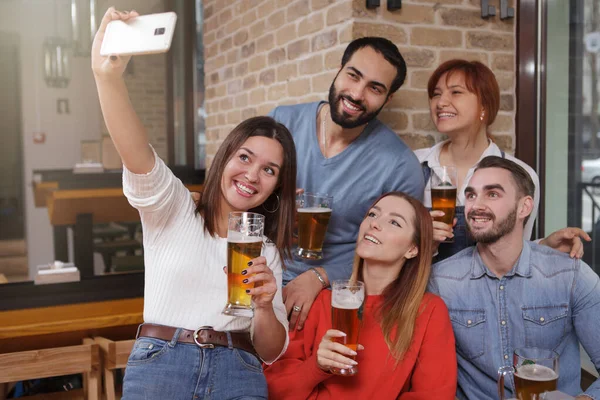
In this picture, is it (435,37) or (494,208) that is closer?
(494,208)

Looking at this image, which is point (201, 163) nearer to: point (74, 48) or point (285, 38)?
point (74, 48)

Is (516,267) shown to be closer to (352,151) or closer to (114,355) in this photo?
(352,151)

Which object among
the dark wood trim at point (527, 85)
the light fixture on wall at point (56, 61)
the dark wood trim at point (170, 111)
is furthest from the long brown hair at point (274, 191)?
the light fixture on wall at point (56, 61)

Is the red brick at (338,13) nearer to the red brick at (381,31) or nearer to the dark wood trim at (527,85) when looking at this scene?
the red brick at (381,31)

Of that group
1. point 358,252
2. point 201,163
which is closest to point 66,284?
point 358,252

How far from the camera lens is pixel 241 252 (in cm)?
148

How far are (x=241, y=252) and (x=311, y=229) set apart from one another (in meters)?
0.63

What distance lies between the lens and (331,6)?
274 cm

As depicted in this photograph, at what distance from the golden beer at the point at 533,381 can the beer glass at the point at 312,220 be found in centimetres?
82

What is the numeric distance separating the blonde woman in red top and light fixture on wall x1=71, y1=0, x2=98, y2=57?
6304 mm

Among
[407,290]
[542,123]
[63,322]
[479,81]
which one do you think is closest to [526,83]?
[542,123]

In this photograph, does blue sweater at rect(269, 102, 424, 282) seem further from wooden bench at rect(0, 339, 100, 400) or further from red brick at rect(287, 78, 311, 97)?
wooden bench at rect(0, 339, 100, 400)

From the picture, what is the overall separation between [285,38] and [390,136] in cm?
103

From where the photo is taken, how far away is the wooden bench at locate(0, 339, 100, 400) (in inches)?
87.6
